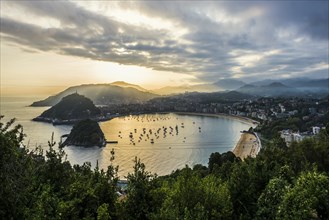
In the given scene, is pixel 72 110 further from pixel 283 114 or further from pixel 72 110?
pixel 283 114

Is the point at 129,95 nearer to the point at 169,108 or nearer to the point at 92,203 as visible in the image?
the point at 169,108

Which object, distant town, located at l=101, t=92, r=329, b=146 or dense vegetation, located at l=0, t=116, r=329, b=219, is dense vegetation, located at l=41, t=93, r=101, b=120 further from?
dense vegetation, located at l=0, t=116, r=329, b=219

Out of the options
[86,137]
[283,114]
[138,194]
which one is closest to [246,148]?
[86,137]

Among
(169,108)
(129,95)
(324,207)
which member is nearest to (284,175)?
(324,207)

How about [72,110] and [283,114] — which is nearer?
[283,114]

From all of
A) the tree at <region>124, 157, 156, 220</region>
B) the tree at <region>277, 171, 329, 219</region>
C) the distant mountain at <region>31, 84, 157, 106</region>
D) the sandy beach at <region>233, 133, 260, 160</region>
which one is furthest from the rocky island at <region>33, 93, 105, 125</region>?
the distant mountain at <region>31, 84, 157, 106</region>

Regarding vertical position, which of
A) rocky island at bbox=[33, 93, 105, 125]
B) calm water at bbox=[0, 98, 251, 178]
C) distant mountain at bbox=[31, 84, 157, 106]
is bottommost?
calm water at bbox=[0, 98, 251, 178]

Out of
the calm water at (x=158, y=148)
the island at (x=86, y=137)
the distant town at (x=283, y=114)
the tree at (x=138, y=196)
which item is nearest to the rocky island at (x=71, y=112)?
the distant town at (x=283, y=114)
